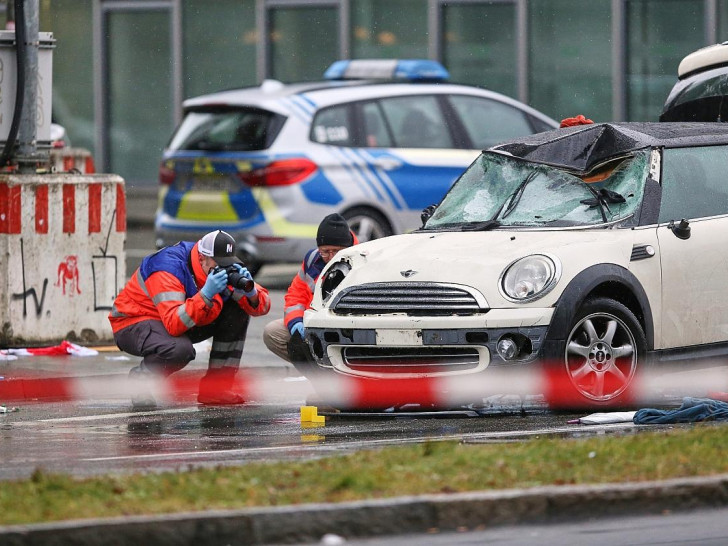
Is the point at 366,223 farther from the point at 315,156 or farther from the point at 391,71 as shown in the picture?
the point at 391,71

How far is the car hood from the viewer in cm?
974

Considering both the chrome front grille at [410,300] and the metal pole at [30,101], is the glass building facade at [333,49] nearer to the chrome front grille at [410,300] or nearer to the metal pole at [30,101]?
the metal pole at [30,101]

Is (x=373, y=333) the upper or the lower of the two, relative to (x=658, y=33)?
lower

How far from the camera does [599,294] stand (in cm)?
999

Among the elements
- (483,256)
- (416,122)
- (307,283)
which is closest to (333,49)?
(416,122)

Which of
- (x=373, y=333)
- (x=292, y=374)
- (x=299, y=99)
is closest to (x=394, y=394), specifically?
(x=373, y=333)

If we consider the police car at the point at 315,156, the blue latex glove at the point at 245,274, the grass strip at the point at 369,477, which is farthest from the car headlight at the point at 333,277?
the police car at the point at 315,156

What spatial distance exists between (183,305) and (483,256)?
199 cm

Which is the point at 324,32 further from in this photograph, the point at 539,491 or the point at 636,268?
the point at 539,491

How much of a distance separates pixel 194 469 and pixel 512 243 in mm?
3046

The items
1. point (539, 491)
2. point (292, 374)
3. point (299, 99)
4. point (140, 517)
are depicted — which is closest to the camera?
point (140, 517)

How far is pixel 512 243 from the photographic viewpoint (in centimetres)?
1005

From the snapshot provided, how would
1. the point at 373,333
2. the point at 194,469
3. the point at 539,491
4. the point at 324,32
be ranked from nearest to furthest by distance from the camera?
the point at 539,491
the point at 194,469
the point at 373,333
the point at 324,32

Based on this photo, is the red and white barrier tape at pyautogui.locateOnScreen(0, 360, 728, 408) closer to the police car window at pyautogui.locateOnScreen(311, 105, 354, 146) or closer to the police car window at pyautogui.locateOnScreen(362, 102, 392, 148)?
the police car window at pyautogui.locateOnScreen(311, 105, 354, 146)
